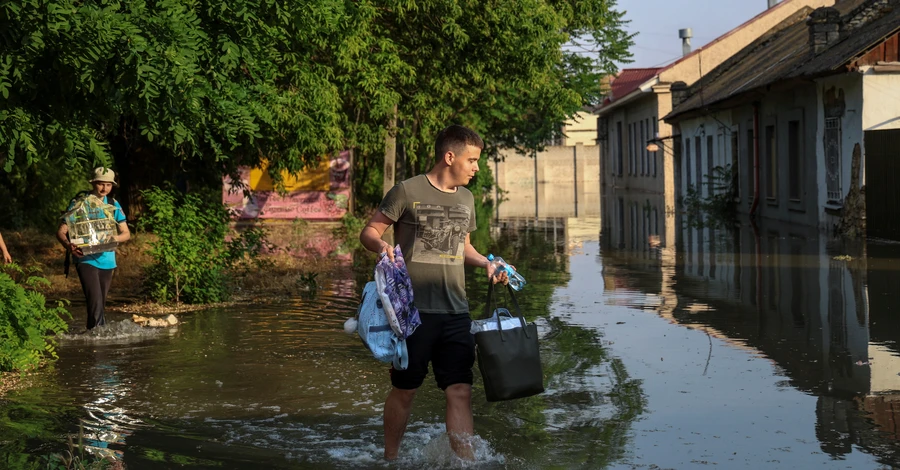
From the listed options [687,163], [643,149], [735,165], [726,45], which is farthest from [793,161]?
[643,149]

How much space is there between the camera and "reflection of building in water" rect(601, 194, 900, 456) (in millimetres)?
6852

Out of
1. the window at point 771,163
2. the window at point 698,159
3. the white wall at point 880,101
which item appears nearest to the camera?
the white wall at point 880,101

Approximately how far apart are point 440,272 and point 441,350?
14.9 inches

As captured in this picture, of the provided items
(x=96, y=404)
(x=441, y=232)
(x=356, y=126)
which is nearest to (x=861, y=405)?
(x=441, y=232)

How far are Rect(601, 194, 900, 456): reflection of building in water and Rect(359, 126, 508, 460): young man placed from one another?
1.86 m

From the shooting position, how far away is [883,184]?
63.8 ft

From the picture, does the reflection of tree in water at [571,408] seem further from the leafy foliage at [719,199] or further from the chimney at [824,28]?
the leafy foliage at [719,199]

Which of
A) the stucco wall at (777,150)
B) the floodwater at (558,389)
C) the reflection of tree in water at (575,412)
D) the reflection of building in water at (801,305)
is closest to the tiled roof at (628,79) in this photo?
the stucco wall at (777,150)

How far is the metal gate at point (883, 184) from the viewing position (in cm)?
1894

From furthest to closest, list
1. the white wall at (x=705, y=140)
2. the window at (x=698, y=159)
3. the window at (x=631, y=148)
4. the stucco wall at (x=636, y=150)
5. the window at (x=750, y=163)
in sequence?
the window at (x=631, y=148) → the stucco wall at (x=636, y=150) → the window at (x=698, y=159) → the white wall at (x=705, y=140) → the window at (x=750, y=163)

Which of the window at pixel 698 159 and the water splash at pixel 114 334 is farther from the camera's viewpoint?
the window at pixel 698 159

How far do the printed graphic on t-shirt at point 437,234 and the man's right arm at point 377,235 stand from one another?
16 centimetres

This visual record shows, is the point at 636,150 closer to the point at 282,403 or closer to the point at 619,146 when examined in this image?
the point at 619,146

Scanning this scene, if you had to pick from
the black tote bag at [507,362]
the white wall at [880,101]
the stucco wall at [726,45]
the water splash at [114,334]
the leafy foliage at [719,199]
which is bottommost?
the water splash at [114,334]
